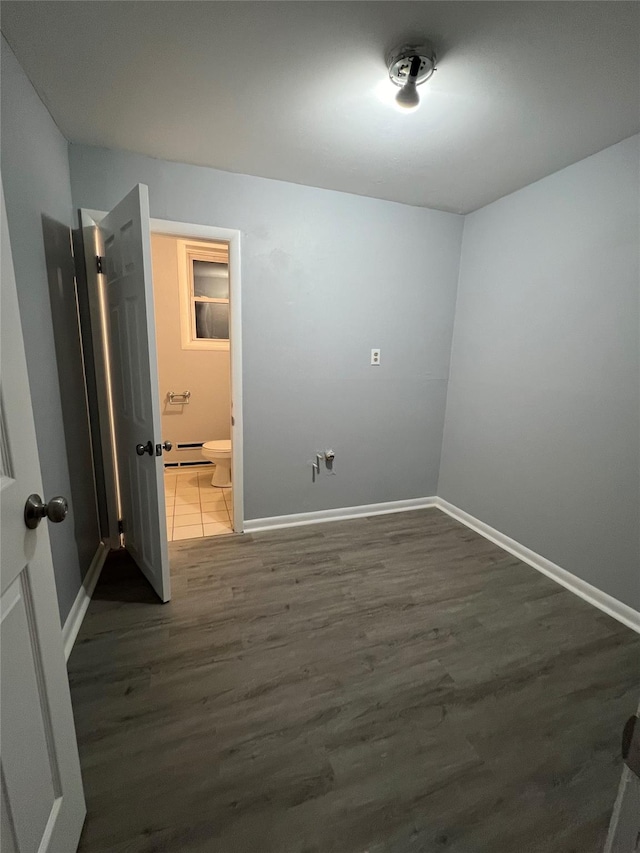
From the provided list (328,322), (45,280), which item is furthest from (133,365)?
(328,322)

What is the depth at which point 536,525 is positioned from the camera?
234 centimetres

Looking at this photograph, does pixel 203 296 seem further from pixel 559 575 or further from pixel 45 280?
pixel 559 575

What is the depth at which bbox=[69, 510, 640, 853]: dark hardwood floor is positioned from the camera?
1.06 meters

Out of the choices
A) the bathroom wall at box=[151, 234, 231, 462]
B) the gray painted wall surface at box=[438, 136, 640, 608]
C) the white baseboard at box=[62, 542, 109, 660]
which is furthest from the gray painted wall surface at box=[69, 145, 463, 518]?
the bathroom wall at box=[151, 234, 231, 462]

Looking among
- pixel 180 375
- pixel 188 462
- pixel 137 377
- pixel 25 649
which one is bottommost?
pixel 188 462

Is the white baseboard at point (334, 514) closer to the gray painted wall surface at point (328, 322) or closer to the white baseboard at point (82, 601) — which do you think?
the gray painted wall surface at point (328, 322)

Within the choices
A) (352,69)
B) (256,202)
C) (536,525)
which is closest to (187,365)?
(256,202)

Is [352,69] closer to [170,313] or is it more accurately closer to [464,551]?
[464,551]

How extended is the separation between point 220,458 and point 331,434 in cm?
124

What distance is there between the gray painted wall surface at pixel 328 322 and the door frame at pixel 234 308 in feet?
0.15

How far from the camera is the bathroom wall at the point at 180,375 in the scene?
3.66 m

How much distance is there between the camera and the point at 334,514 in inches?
115

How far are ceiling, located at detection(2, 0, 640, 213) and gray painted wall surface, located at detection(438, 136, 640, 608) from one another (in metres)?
0.30

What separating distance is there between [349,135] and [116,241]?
49.1 inches
